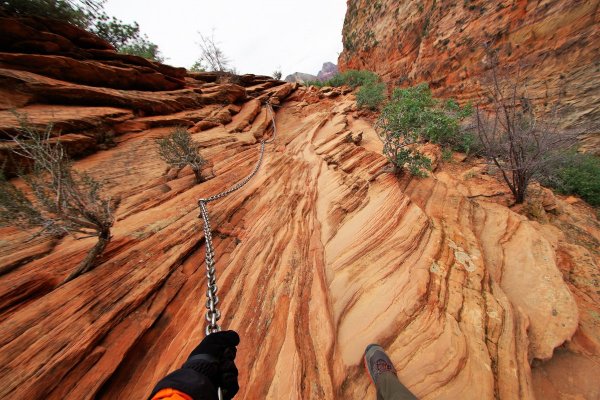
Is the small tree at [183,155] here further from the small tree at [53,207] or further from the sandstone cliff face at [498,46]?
the sandstone cliff face at [498,46]

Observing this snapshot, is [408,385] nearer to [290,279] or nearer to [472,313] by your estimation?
[472,313]

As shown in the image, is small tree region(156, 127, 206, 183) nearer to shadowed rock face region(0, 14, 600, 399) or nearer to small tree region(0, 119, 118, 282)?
shadowed rock face region(0, 14, 600, 399)

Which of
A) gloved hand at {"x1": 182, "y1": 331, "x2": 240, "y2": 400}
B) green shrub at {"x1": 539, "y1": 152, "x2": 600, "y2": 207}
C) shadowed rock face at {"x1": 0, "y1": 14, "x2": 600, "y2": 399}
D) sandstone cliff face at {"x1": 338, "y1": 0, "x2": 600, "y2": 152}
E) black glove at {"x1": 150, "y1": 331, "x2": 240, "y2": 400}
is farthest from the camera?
sandstone cliff face at {"x1": 338, "y1": 0, "x2": 600, "y2": 152}

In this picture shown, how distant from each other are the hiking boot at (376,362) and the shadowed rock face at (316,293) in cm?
17

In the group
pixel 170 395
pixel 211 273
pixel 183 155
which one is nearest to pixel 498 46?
pixel 183 155

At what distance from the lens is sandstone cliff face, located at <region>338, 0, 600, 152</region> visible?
9383 mm

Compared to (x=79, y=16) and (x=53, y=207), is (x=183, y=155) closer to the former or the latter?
(x=53, y=207)

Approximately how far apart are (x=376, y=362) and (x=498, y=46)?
18.1 metres

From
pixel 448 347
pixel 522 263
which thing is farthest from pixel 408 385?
pixel 522 263

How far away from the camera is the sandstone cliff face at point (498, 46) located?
938cm

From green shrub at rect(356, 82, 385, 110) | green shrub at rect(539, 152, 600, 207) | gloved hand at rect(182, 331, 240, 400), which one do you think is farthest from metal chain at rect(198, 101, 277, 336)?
green shrub at rect(356, 82, 385, 110)

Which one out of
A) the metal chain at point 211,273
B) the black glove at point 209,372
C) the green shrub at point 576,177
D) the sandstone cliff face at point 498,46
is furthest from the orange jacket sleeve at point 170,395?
the green shrub at point 576,177

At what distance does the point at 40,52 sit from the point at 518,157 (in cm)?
1487

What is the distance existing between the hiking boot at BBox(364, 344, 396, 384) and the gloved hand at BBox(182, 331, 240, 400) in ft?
4.89
